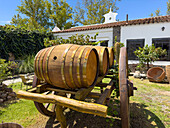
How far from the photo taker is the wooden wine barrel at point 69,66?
4.61 ft

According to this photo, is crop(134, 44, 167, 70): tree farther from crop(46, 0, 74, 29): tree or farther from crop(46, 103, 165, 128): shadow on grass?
crop(46, 0, 74, 29): tree

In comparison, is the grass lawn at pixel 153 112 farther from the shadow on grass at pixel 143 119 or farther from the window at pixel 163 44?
the window at pixel 163 44

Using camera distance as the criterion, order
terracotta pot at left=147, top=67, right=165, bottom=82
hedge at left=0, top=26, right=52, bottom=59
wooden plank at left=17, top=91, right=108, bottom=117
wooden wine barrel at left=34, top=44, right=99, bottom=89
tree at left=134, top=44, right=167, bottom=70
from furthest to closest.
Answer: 1. hedge at left=0, top=26, right=52, bottom=59
2. tree at left=134, top=44, right=167, bottom=70
3. terracotta pot at left=147, top=67, right=165, bottom=82
4. wooden wine barrel at left=34, top=44, right=99, bottom=89
5. wooden plank at left=17, top=91, right=108, bottom=117

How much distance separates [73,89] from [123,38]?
8022 mm

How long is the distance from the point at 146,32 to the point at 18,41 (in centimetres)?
995

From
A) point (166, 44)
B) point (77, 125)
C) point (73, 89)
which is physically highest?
point (166, 44)

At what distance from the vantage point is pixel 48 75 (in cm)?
161

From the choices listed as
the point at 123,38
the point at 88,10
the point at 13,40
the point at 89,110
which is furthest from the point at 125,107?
the point at 88,10

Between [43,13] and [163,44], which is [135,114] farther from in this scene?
[43,13]

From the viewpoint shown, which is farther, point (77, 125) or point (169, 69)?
point (169, 69)

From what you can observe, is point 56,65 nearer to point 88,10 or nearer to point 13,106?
point 13,106

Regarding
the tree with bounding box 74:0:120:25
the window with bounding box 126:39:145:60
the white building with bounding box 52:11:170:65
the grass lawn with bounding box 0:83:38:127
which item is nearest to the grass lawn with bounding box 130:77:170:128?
the grass lawn with bounding box 0:83:38:127

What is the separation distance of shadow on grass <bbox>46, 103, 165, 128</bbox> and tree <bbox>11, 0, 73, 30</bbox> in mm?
21466

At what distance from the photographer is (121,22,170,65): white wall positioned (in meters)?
7.27
